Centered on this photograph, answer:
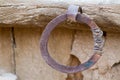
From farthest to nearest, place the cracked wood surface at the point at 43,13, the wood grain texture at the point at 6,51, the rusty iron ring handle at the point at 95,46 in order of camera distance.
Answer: the wood grain texture at the point at 6,51 → the cracked wood surface at the point at 43,13 → the rusty iron ring handle at the point at 95,46

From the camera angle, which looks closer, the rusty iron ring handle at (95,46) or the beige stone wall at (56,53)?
the rusty iron ring handle at (95,46)

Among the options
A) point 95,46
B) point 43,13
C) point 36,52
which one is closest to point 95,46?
point 95,46

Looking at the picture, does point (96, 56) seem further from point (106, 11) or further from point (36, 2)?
point (36, 2)

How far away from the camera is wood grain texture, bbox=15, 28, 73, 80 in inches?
41.9

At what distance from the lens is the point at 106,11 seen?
2.87ft

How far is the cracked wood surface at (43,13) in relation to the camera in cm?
88

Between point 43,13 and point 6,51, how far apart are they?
0.95ft

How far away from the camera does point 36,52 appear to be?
1118 mm

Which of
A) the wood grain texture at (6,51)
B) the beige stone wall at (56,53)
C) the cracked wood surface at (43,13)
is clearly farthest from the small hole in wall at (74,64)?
the wood grain texture at (6,51)

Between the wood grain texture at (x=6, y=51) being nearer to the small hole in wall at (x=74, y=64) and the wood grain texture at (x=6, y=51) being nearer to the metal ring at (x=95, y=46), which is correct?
the small hole in wall at (x=74, y=64)

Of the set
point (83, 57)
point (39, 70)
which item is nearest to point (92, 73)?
point (83, 57)

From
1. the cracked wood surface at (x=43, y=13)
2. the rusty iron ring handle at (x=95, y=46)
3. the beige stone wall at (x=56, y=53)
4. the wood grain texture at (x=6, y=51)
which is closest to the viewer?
the rusty iron ring handle at (x=95, y=46)

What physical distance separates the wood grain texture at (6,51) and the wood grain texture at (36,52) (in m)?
0.03

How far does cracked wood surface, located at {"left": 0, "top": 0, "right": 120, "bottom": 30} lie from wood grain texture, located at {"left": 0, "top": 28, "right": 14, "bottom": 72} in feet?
0.27
